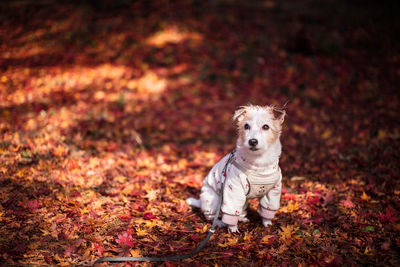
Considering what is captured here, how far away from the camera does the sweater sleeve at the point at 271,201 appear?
3363 mm

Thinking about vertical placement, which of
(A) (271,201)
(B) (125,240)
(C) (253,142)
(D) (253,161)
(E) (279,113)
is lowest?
(B) (125,240)

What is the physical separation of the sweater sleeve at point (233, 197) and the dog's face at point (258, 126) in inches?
17.9

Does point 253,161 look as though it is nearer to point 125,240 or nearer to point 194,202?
point 194,202

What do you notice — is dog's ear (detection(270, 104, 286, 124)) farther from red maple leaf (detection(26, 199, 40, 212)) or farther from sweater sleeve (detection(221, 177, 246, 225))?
red maple leaf (detection(26, 199, 40, 212))

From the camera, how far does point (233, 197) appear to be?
10.5ft

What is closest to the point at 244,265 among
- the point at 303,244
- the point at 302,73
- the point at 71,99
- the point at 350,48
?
the point at 303,244

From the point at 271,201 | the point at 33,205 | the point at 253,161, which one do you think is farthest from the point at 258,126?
the point at 33,205

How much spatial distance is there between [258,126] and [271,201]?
40.6 inches

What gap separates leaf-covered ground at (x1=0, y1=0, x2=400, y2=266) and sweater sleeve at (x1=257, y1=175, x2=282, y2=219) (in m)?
0.26

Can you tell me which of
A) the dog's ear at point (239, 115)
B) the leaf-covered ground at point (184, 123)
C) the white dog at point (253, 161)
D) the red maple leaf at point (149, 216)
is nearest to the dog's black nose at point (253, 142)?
the white dog at point (253, 161)

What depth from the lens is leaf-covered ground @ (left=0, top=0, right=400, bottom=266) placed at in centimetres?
330

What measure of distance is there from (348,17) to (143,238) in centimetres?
1302

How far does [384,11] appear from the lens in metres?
12.0

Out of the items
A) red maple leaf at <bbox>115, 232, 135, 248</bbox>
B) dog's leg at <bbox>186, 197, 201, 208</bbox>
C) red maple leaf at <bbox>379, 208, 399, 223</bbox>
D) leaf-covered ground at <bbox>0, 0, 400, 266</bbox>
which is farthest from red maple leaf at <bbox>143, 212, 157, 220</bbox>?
red maple leaf at <bbox>379, 208, 399, 223</bbox>
